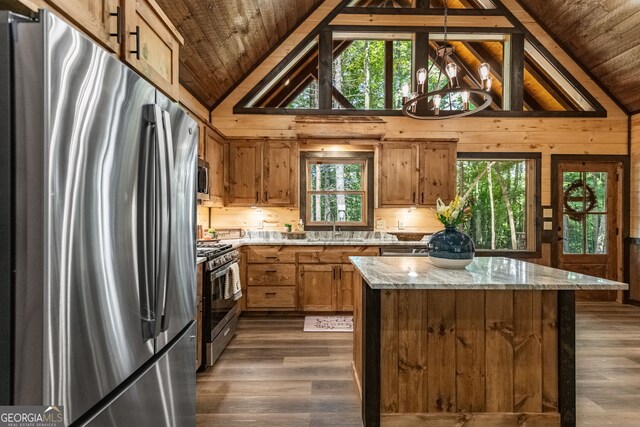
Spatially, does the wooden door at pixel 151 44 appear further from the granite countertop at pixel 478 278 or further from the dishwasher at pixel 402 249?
the dishwasher at pixel 402 249

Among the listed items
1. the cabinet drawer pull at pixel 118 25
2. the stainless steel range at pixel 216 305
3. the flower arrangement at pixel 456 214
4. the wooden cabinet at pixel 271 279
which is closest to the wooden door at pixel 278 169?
the wooden cabinet at pixel 271 279

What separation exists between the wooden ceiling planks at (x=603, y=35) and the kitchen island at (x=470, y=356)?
397 cm

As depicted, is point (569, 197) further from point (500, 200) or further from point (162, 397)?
point (162, 397)

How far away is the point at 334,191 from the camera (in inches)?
199

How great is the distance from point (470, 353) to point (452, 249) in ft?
2.10

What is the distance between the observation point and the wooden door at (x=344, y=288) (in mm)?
4312

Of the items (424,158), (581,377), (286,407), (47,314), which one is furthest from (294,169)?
(47,314)

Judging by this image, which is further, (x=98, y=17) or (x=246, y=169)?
(x=246, y=169)

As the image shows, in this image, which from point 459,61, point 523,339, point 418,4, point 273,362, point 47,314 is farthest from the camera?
point 459,61

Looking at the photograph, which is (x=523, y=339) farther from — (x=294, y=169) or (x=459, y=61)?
(x=459, y=61)

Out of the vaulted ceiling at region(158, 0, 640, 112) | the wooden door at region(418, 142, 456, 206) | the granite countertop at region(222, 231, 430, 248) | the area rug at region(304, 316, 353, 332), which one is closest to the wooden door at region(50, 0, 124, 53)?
the vaulted ceiling at region(158, 0, 640, 112)

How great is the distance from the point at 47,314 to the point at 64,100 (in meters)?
0.54

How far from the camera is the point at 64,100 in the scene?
34.5 inches

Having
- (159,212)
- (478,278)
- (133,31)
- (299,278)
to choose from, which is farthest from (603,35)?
(159,212)
